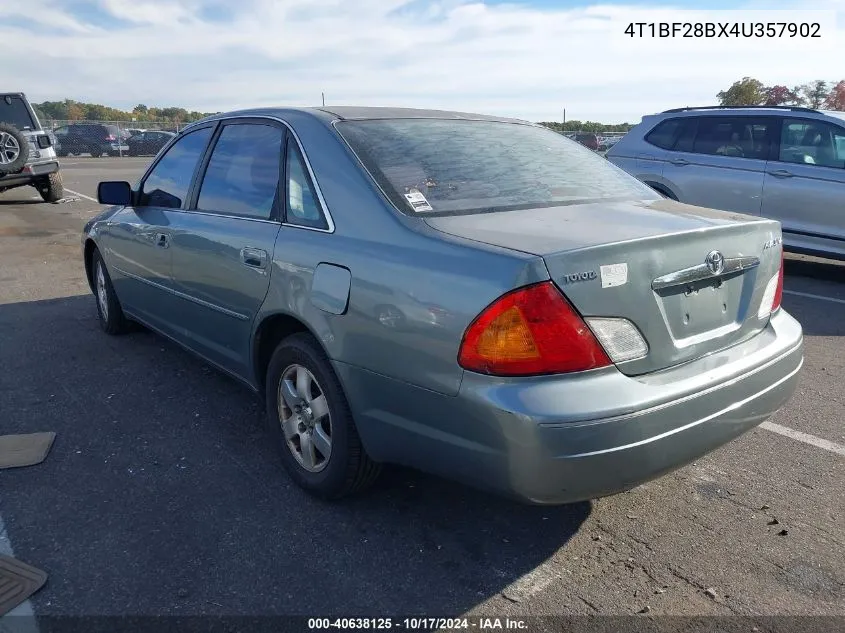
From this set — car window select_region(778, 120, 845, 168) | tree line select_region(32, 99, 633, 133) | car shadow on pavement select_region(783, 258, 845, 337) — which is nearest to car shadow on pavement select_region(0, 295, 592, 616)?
car shadow on pavement select_region(783, 258, 845, 337)

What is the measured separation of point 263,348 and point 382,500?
906mm

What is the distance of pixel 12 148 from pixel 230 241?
11.0 meters

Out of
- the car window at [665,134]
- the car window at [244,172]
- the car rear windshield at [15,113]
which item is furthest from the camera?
the car rear windshield at [15,113]

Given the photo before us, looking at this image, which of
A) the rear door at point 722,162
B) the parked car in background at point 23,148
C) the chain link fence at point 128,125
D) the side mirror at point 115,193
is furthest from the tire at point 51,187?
the chain link fence at point 128,125

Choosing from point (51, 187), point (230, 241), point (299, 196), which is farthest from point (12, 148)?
point (299, 196)

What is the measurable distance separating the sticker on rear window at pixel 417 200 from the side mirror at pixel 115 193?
8.58ft

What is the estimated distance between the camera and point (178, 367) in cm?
488

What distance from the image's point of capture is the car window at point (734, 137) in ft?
25.6

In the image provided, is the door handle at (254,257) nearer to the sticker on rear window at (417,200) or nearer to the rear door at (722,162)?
the sticker on rear window at (417,200)

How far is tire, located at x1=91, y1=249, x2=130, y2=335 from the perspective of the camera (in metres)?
5.40

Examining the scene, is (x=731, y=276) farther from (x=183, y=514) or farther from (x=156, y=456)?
(x=156, y=456)

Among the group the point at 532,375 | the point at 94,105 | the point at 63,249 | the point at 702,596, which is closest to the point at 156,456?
the point at 532,375

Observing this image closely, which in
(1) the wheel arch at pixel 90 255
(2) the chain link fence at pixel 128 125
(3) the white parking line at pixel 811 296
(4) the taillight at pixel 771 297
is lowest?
(3) the white parking line at pixel 811 296

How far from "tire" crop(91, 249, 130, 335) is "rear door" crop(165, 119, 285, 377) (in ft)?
4.77
